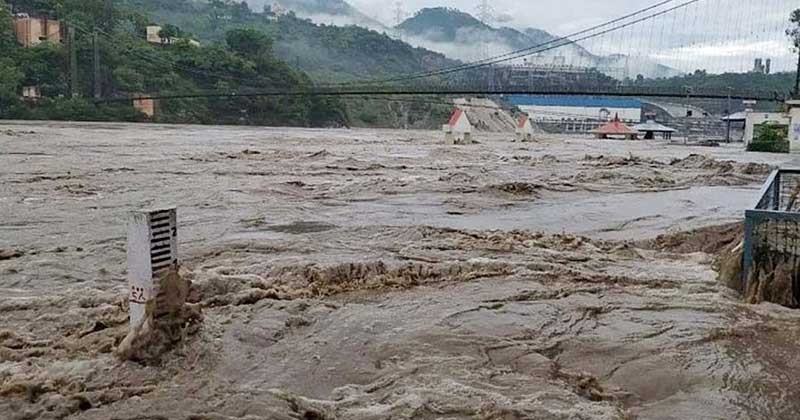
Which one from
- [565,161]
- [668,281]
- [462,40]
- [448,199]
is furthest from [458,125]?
[462,40]

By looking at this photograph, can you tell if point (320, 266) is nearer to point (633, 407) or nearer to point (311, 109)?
point (633, 407)

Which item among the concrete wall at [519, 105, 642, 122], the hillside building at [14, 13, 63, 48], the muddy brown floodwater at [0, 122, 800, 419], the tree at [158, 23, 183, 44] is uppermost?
the tree at [158, 23, 183, 44]

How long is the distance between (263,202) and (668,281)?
6.13 m

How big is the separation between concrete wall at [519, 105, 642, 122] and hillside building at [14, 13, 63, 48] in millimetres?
45006

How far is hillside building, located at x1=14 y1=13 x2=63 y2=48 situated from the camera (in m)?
52.7

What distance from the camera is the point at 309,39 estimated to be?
109562mm

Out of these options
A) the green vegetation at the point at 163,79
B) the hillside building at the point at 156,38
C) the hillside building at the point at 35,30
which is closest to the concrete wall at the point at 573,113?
the green vegetation at the point at 163,79

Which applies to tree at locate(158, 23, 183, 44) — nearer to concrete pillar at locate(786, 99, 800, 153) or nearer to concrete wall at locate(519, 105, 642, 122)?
concrete wall at locate(519, 105, 642, 122)

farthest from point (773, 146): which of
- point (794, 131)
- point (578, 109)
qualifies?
point (578, 109)

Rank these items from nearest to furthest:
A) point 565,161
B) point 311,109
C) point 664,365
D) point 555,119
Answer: point 664,365 < point 565,161 < point 311,109 < point 555,119

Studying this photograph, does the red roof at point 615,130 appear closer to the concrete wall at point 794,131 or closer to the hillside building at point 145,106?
the concrete wall at point 794,131

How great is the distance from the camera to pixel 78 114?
157ft

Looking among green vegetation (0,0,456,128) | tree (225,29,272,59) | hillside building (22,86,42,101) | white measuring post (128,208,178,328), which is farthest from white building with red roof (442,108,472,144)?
tree (225,29,272,59)

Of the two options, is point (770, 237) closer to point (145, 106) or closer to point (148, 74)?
point (145, 106)
